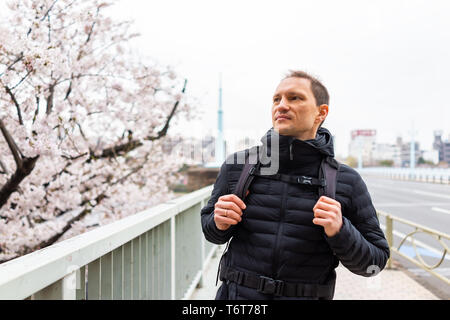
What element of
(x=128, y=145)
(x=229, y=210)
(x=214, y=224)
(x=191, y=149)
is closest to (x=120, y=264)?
(x=214, y=224)

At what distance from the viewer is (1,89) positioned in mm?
3324

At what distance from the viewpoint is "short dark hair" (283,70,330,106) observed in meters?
1.37

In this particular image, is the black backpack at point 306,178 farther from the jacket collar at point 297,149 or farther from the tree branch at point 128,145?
the tree branch at point 128,145

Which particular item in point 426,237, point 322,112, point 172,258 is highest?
point 322,112

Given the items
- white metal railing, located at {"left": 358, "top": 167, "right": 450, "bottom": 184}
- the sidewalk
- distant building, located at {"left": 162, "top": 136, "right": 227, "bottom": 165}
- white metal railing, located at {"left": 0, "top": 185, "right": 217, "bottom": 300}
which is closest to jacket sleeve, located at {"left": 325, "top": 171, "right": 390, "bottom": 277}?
white metal railing, located at {"left": 0, "top": 185, "right": 217, "bottom": 300}

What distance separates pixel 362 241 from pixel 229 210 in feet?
1.65

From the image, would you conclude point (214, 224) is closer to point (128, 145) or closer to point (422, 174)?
Answer: point (128, 145)

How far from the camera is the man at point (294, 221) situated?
1.29 metres

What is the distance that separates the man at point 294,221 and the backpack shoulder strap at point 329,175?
0.06 ft

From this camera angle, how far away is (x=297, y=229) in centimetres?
130

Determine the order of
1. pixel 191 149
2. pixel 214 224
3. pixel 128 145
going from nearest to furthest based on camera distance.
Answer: pixel 214 224
pixel 128 145
pixel 191 149

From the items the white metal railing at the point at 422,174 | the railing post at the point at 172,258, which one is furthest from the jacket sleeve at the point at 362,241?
the white metal railing at the point at 422,174
